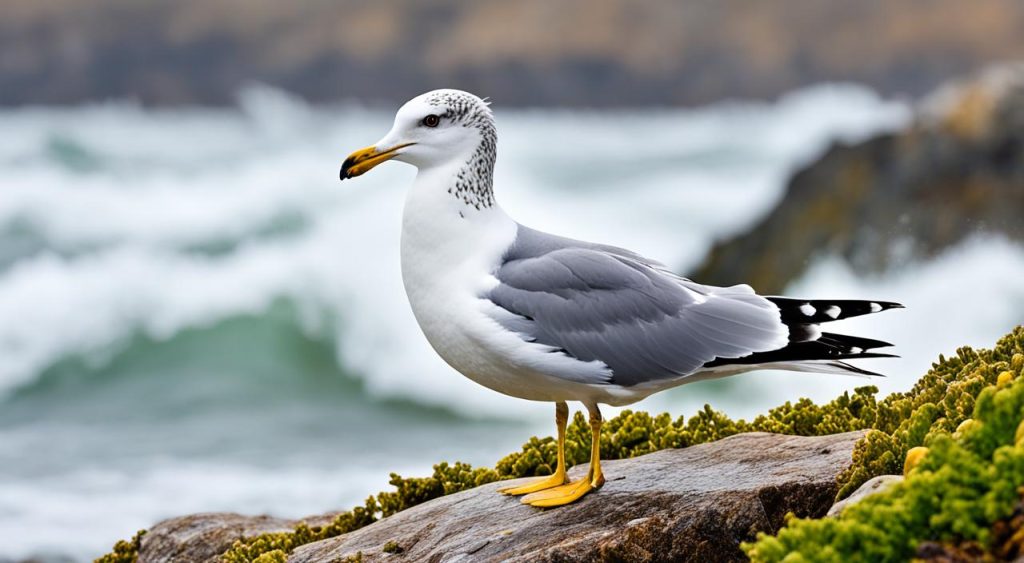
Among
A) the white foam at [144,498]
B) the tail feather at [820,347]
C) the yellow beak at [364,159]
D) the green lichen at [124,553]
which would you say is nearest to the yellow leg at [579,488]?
the tail feather at [820,347]

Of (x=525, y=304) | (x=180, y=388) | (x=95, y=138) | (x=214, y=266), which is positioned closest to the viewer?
(x=525, y=304)

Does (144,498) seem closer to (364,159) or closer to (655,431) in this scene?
(655,431)

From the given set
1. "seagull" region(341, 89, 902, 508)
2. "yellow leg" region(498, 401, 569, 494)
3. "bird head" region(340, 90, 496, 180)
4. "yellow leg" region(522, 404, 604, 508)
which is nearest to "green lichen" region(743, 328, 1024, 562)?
"seagull" region(341, 89, 902, 508)

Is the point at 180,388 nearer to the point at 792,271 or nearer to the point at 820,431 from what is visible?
the point at 792,271

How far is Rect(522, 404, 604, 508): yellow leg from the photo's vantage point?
4.99 m

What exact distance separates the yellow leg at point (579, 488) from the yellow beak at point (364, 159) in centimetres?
136

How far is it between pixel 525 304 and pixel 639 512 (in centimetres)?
96

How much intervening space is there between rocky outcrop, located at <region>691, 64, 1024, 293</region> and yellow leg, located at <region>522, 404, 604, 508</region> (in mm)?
8695

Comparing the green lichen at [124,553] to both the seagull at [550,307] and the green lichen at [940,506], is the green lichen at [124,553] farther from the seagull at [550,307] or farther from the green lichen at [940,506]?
the green lichen at [940,506]

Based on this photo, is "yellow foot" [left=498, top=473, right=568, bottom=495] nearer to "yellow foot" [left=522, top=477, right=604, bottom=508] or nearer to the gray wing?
"yellow foot" [left=522, top=477, right=604, bottom=508]

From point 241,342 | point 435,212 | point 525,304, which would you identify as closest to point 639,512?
point 525,304

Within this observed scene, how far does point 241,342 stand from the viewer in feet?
62.1

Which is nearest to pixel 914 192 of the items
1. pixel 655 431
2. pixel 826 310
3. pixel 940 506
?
pixel 655 431

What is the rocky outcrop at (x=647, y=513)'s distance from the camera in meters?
4.66
